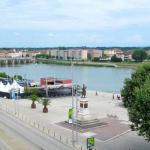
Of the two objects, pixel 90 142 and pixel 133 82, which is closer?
pixel 90 142

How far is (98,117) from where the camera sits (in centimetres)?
4581

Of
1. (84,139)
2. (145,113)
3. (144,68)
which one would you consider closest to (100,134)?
(84,139)

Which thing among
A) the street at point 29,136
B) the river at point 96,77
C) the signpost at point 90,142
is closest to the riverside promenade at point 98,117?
the street at point 29,136

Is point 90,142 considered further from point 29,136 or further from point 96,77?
point 96,77

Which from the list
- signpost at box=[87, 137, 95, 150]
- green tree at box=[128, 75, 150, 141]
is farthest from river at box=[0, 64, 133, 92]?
green tree at box=[128, 75, 150, 141]

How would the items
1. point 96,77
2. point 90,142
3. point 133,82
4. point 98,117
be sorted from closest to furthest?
1. point 90,142
2. point 133,82
3. point 98,117
4. point 96,77

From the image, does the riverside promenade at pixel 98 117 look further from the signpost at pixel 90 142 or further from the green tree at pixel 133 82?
the green tree at pixel 133 82

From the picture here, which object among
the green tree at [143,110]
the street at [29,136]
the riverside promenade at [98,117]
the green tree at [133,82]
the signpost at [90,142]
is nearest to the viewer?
the green tree at [143,110]

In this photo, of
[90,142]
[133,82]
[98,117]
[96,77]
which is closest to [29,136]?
[90,142]

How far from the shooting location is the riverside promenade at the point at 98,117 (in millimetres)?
33156

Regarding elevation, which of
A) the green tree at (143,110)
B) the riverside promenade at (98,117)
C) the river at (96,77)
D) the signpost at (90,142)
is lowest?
the river at (96,77)

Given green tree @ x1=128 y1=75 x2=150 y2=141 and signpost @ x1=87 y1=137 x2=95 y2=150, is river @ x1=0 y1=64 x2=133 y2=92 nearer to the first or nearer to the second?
signpost @ x1=87 y1=137 x2=95 y2=150

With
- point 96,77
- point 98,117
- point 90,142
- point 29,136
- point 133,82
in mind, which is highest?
point 133,82

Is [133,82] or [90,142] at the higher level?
[133,82]
